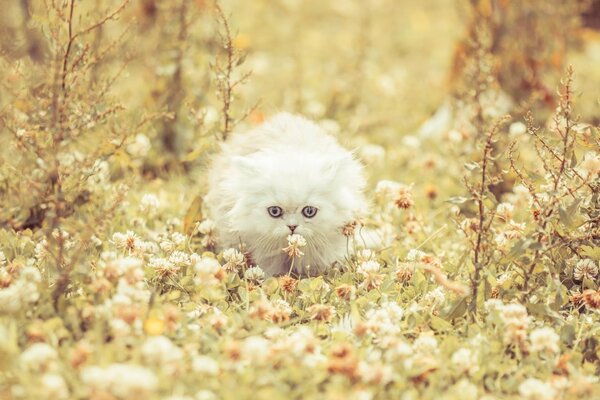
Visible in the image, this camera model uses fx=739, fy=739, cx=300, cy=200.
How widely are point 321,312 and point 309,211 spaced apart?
1.94 ft

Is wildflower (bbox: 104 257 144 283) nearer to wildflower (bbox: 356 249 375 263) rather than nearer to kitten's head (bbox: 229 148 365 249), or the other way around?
kitten's head (bbox: 229 148 365 249)

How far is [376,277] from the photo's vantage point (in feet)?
10.2

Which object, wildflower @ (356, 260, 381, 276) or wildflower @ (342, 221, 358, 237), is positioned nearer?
wildflower @ (356, 260, 381, 276)

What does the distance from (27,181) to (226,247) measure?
1.07m

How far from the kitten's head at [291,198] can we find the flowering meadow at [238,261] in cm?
14

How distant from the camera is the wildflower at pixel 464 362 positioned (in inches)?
98.3

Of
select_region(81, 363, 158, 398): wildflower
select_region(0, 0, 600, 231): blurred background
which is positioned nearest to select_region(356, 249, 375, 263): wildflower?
select_region(0, 0, 600, 231): blurred background

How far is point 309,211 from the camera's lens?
3.27 metres

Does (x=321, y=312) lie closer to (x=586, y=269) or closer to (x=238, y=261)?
(x=238, y=261)

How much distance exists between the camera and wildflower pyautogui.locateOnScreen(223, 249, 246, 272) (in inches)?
127

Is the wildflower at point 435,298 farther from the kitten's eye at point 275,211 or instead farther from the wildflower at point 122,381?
the wildflower at point 122,381

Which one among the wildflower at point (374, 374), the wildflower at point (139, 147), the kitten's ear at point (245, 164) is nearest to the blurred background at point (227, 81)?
the wildflower at point (139, 147)

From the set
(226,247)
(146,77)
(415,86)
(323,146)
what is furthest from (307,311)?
(415,86)

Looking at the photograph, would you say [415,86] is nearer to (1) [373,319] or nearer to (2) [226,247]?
(2) [226,247]
